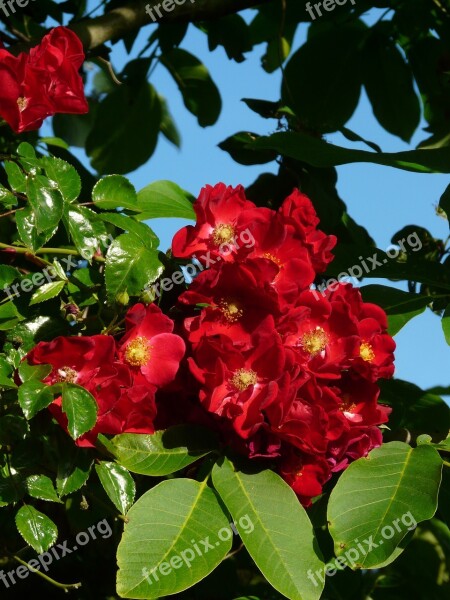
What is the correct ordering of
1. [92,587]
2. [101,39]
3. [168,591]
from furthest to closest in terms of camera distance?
[101,39] → [92,587] → [168,591]

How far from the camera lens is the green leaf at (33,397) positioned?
944mm

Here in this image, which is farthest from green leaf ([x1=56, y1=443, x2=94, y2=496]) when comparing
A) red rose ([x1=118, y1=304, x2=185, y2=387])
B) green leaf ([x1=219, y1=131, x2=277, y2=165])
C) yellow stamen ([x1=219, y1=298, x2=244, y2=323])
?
green leaf ([x1=219, y1=131, x2=277, y2=165])

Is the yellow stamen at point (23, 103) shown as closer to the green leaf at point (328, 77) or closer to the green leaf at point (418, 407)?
the green leaf at point (418, 407)

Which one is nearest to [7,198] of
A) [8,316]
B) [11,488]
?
[8,316]

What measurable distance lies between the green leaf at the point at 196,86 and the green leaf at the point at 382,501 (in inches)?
59.9

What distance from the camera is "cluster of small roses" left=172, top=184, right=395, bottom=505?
1.05m

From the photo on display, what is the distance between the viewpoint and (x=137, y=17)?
1893 millimetres

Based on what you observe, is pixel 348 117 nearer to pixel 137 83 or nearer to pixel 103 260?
pixel 137 83

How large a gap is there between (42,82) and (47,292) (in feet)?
0.98

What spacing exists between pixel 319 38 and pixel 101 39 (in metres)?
0.65

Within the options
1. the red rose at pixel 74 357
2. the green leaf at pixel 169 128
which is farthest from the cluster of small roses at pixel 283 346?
the green leaf at pixel 169 128

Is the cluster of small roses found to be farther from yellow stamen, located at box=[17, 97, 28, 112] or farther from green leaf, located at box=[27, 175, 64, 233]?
yellow stamen, located at box=[17, 97, 28, 112]

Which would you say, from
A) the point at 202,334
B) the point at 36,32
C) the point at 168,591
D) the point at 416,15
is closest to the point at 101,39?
the point at 36,32

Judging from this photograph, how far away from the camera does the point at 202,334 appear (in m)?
1.08
